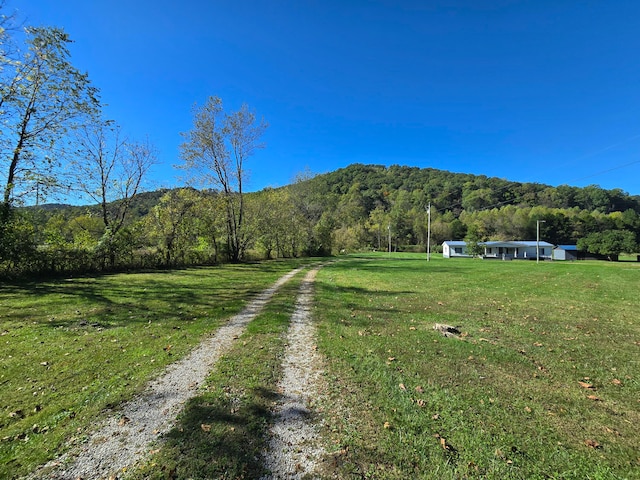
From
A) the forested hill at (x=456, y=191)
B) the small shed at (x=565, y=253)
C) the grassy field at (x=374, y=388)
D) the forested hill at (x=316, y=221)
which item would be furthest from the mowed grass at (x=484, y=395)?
the small shed at (x=565, y=253)

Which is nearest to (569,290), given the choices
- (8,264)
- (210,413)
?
(210,413)

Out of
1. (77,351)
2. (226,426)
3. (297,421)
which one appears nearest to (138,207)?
(77,351)

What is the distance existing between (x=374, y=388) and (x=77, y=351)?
5.69 meters

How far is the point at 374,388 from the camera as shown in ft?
14.0

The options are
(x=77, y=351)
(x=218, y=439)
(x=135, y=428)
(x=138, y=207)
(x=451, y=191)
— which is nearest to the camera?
(x=218, y=439)

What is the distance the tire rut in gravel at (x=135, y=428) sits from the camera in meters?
2.74

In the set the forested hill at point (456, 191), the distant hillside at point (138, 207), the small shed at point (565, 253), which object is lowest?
the small shed at point (565, 253)

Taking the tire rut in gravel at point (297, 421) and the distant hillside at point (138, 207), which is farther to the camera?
the distant hillside at point (138, 207)

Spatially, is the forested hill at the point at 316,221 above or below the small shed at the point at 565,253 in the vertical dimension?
above

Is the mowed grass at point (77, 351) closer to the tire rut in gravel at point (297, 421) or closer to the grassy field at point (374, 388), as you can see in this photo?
the grassy field at point (374, 388)

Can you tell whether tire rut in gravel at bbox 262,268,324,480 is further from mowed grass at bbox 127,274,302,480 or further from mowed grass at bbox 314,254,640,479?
mowed grass at bbox 314,254,640,479

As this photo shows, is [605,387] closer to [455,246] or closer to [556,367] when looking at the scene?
[556,367]

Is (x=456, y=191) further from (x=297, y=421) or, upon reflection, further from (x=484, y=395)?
(x=297, y=421)

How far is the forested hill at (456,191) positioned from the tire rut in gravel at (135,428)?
51.9 meters
